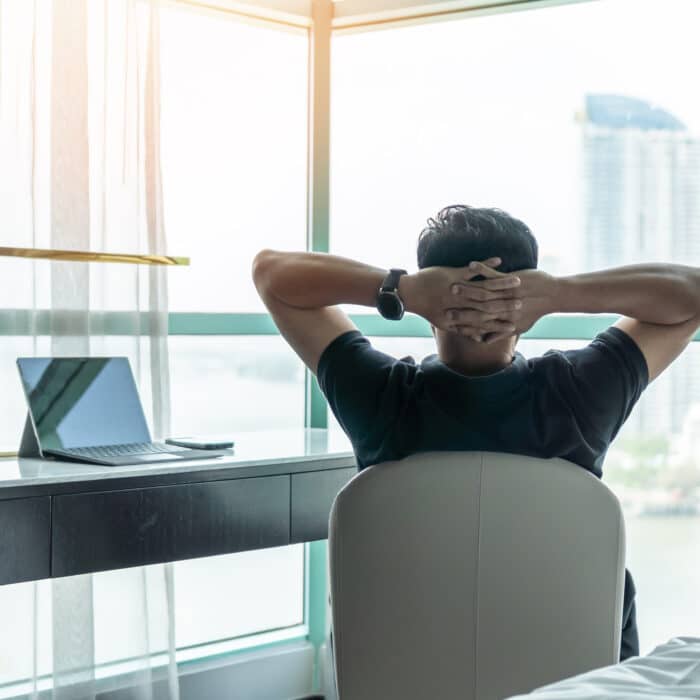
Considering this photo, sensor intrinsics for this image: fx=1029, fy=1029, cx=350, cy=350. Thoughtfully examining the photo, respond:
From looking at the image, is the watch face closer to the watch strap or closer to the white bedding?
the watch strap

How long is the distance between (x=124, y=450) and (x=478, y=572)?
1.10m

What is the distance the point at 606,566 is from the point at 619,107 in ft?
5.75

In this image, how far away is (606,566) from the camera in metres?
1.31

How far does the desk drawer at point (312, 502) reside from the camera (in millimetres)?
2264

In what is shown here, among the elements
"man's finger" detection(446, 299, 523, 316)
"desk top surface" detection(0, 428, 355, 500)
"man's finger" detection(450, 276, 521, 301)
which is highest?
"man's finger" detection(450, 276, 521, 301)

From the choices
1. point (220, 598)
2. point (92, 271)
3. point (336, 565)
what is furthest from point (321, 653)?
point (336, 565)

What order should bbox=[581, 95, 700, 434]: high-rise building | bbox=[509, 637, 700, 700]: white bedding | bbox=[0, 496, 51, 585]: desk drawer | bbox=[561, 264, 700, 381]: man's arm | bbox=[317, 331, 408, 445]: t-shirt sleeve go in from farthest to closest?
bbox=[581, 95, 700, 434]: high-rise building → bbox=[0, 496, 51, 585]: desk drawer → bbox=[561, 264, 700, 381]: man's arm → bbox=[317, 331, 408, 445]: t-shirt sleeve → bbox=[509, 637, 700, 700]: white bedding

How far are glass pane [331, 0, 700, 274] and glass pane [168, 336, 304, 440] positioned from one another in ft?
1.30

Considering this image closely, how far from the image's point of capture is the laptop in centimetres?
219

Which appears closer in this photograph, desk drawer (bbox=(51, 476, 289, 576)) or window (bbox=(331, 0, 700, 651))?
desk drawer (bbox=(51, 476, 289, 576))

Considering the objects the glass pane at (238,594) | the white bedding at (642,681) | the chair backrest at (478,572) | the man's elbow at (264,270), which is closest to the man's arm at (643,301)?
the chair backrest at (478,572)

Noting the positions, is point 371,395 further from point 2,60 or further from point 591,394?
point 2,60

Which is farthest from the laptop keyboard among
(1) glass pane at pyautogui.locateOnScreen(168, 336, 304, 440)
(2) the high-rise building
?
(2) the high-rise building

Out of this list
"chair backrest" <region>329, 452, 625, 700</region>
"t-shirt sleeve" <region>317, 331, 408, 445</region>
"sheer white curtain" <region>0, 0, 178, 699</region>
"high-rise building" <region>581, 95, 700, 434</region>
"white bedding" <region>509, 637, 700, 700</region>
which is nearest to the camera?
"white bedding" <region>509, 637, 700, 700</region>
